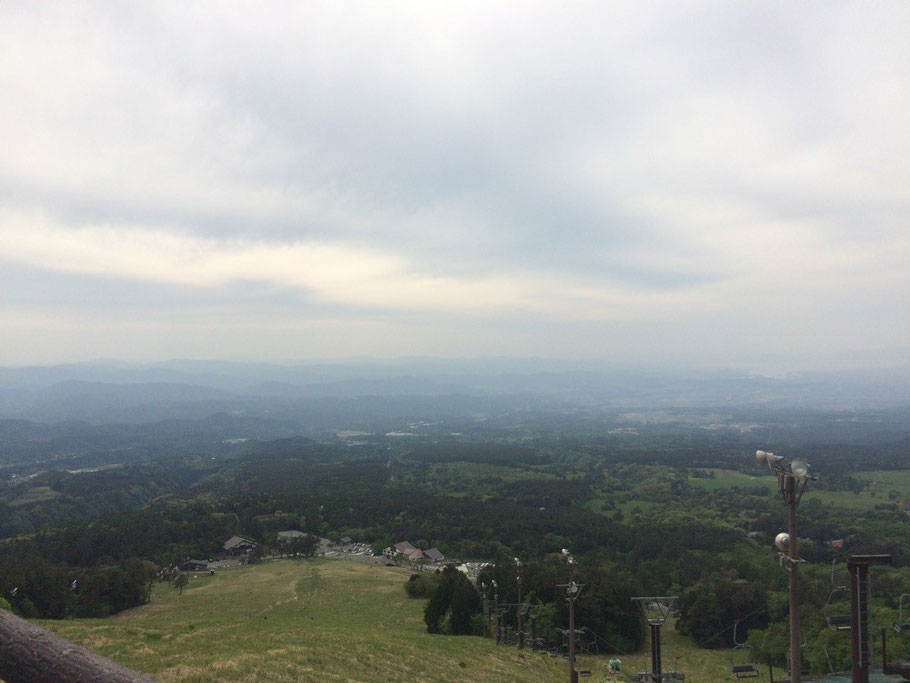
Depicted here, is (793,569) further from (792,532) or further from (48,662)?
(48,662)

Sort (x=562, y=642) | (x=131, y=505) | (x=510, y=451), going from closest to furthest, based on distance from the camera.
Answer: (x=562, y=642) → (x=131, y=505) → (x=510, y=451)

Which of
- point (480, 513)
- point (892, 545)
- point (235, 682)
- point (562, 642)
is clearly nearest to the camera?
point (235, 682)

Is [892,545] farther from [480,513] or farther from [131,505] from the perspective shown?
[131,505]

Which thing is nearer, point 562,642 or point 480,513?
point 562,642

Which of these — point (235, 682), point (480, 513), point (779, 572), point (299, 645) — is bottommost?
point (480, 513)

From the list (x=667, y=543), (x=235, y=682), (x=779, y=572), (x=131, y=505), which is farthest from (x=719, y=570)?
(x=131, y=505)

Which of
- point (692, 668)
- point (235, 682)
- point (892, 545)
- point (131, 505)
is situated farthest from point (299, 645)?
point (131, 505)

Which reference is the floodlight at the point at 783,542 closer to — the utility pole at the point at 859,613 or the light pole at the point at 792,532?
the light pole at the point at 792,532

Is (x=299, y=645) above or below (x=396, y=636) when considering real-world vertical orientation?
above

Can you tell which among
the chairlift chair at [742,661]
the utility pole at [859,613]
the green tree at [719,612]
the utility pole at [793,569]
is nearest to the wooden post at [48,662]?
the utility pole at [793,569]
